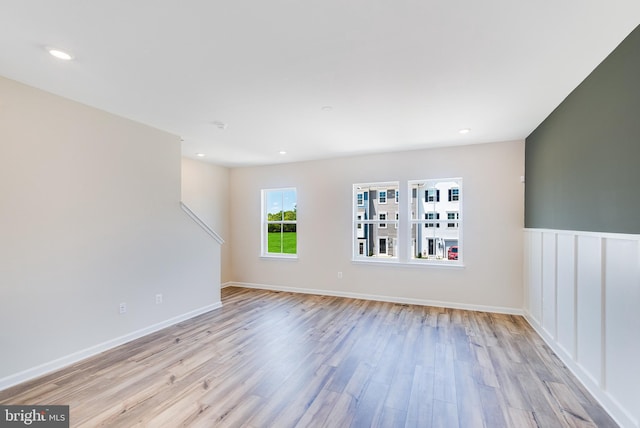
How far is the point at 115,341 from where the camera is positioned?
3.24 m

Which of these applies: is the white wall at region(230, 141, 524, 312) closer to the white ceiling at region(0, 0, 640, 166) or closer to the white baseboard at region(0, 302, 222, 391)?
the white ceiling at region(0, 0, 640, 166)

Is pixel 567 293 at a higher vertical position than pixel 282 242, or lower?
lower

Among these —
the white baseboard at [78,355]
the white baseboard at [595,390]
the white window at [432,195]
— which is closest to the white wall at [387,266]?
the white window at [432,195]

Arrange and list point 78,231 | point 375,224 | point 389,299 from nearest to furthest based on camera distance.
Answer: point 78,231
point 389,299
point 375,224

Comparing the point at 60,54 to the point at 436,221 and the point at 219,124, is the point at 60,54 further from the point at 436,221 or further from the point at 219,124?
the point at 436,221

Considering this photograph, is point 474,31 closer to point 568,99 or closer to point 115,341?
point 568,99

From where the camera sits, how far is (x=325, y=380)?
2525 millimetres

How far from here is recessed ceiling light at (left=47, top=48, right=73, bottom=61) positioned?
2078 mm

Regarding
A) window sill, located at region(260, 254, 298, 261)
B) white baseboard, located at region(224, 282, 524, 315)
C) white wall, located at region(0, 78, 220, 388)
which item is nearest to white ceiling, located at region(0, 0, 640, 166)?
white wall, located at region(0, 78, 220, 388)

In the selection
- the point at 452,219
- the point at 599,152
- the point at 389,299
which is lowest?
the point at 389,299

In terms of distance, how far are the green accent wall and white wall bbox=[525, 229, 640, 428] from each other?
14 cm

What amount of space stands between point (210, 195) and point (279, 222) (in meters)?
1.51

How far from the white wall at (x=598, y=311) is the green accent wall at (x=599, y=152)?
5.6 inches

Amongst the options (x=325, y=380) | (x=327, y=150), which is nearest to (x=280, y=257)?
(x=327, y=150)
